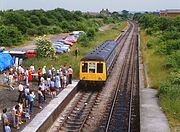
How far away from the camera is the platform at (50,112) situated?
15500mm

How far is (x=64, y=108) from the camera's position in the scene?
65.8 feet

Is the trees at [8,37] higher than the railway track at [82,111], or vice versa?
the trees at [8,37]

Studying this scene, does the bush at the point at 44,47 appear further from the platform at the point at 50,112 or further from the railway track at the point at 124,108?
the platform at the point at 50,112

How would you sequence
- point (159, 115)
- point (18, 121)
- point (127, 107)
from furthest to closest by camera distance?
point (127, 107), point (159, 115), point (18, 121)

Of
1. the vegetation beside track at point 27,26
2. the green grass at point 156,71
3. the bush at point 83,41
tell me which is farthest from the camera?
the vegetation beside track at point 27,26

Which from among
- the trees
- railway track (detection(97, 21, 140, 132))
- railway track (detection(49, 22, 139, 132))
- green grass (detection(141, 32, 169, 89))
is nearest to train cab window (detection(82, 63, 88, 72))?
railway track (detection(49, 22, 139, 132))

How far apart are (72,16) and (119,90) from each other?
85.0m

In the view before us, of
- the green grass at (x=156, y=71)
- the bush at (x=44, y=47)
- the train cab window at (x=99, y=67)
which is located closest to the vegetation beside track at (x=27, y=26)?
the bush at (x=44, y=47)

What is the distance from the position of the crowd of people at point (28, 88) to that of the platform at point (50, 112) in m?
0.43

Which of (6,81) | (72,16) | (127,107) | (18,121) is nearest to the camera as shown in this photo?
(18,121)

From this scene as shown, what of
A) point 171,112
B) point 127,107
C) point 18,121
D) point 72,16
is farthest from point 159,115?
point 72,16

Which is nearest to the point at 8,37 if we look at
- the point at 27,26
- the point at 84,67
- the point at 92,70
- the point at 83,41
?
the point at 83,41

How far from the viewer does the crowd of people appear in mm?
15700

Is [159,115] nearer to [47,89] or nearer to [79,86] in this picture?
[47,89]
